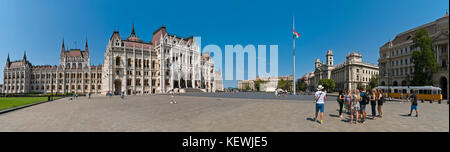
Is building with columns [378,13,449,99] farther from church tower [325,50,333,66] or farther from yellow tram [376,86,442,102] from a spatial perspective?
church tower [325,50,333,66]

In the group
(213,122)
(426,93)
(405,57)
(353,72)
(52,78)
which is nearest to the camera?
(213,122)

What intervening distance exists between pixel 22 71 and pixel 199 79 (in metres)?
93.9

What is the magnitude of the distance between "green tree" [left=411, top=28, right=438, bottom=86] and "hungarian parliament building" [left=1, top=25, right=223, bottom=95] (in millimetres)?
56702

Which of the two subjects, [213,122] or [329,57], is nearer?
[213,122]

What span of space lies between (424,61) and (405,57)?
18.1 m

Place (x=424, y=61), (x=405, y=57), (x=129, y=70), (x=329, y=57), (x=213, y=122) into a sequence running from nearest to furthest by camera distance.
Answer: (x=213, y=122)
(x=424, y=61)
(x=405, y=57)
(x=129, y=70)
(x=329, y=57)

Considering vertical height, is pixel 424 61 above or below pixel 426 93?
above

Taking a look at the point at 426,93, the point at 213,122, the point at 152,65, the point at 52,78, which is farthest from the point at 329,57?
the point at 52,78

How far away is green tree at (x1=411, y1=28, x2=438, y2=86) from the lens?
3200 cm

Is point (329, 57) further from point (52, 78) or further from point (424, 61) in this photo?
point (52, 78)

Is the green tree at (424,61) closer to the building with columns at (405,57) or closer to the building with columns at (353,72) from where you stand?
the building with columns at (405,57)

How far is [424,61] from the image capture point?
32.5 metres
